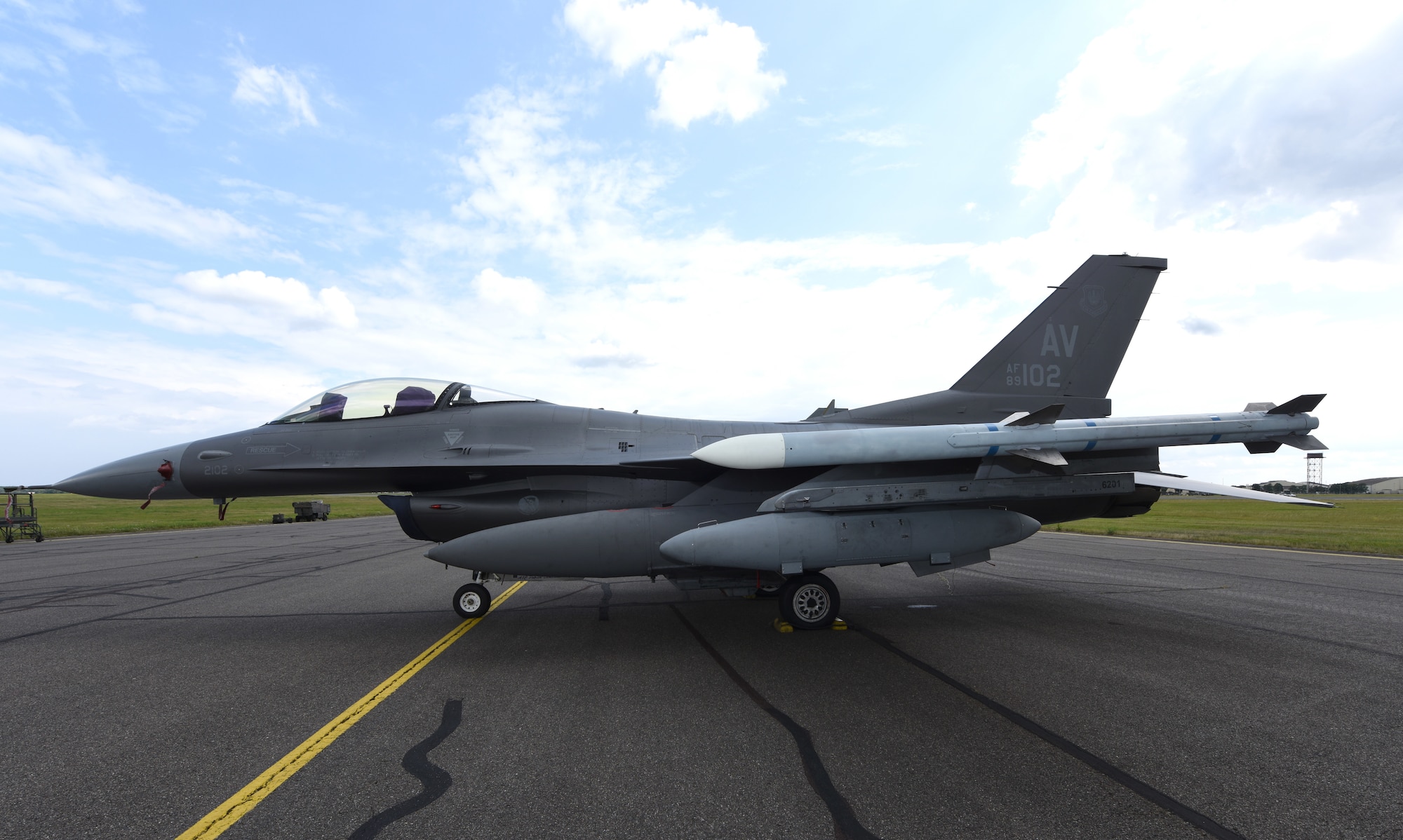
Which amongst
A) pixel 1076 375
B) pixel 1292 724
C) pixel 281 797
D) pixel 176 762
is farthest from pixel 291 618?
pixel 1076 375

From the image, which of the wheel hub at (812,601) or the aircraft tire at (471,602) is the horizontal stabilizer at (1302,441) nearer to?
the wheel hub at (812,601)

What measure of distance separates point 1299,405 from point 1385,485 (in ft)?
579

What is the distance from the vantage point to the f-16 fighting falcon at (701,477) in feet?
20.8

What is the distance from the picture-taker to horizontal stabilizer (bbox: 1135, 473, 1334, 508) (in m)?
6.73

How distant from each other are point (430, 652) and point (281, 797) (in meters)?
2.95

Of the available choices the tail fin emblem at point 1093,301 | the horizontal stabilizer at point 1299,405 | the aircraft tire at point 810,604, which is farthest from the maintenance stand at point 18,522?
the horizontal stabilizer at point 1299,405

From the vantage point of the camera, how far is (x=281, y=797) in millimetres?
3199

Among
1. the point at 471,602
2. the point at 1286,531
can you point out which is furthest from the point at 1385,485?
the point at 471,602

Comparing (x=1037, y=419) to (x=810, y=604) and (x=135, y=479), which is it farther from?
(x=135, y=479)

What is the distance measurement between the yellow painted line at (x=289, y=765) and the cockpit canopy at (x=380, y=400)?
3199mm

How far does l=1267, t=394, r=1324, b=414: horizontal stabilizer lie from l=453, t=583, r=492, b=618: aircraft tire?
9.91 metres

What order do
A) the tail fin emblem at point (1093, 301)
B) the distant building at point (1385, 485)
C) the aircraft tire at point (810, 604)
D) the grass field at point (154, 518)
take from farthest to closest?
the distant building at point (1385, 485), the grass field at point (154, 518), the tail fin emblem at point (1093, 301), the aircraft tire at point (810, 604)

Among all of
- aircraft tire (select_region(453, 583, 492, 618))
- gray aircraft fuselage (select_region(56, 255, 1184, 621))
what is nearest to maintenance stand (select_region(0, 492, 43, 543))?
gray aircraft fuselage (select_region(56, 255, 1184, 621))

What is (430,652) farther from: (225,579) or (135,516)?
(135,516)
